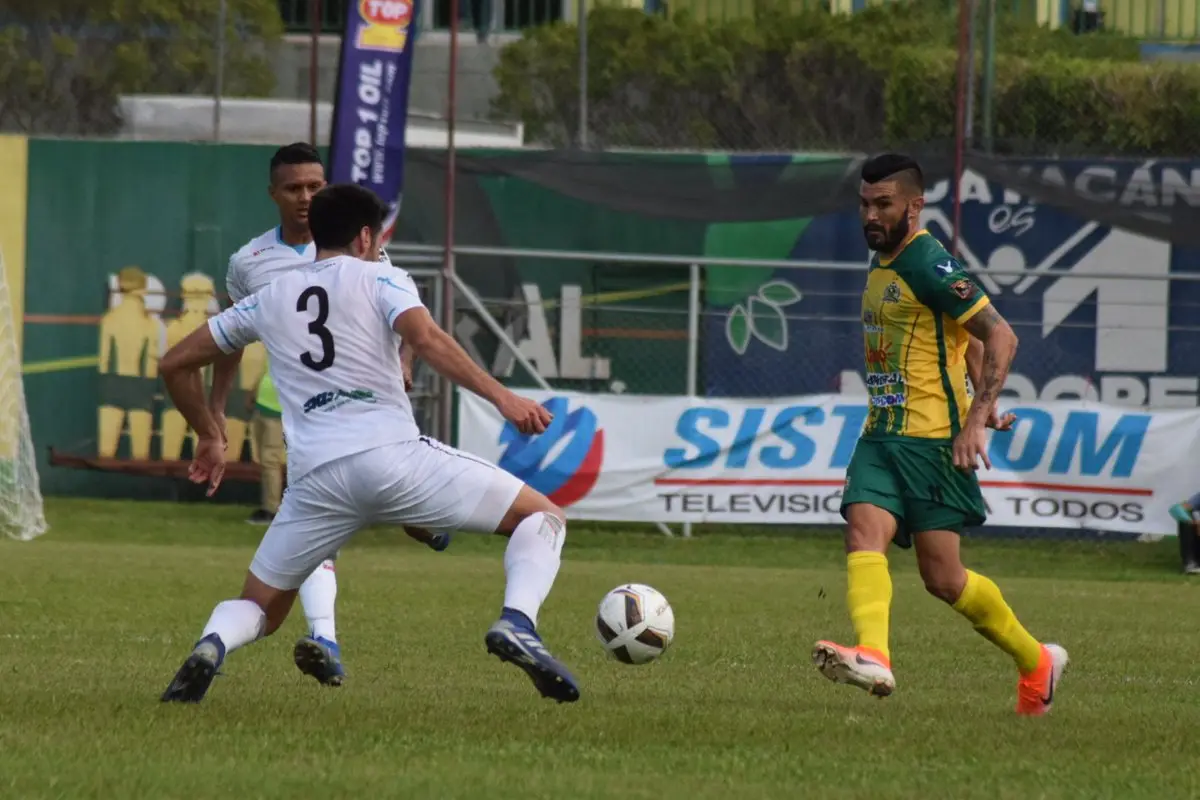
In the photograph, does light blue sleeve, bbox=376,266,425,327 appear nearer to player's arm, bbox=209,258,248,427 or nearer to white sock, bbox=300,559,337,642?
player's arm, bbox=209,258,248,427

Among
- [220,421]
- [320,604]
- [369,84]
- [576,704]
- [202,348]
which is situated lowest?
[576,704]

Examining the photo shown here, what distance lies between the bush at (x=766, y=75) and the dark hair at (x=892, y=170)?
13.9 metres

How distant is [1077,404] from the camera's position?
1798 centimetres

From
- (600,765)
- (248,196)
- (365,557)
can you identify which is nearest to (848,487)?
(600,765)

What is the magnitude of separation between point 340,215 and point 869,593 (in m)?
2.32

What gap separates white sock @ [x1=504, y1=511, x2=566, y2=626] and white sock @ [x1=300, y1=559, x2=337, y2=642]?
145cm

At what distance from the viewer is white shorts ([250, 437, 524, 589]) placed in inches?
295

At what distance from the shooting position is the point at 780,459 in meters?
18.3

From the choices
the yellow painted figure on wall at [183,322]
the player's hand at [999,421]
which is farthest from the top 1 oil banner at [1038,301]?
the player's hand at [999,421]

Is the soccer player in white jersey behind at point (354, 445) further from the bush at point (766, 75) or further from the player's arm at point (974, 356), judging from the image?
the bush at point (766, 75)

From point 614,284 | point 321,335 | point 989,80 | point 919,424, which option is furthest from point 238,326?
point 989,80

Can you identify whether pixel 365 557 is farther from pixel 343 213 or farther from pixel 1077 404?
pixel 343 213

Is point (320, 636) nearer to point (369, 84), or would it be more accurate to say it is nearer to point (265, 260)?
point (265, 260)

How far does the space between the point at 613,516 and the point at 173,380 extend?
419 inches
